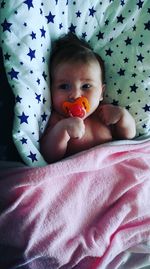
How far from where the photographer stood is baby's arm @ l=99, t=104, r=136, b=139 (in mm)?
1058

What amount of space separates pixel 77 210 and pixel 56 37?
477 millimetres

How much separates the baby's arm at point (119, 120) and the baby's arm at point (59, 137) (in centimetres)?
16

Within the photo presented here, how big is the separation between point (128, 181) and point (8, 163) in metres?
0.31

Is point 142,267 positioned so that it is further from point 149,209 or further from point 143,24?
point 143,24

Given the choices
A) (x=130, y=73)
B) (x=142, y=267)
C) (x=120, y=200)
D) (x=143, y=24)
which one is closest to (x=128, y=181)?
(x=120, y=200)

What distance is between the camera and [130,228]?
0.92 m

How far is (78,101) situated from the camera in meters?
1.00

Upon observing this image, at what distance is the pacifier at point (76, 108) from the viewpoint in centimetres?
99

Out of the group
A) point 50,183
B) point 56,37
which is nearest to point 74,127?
point 50,183

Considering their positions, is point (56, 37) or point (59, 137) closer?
point (59, 137)

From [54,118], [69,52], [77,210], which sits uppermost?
[69,52]

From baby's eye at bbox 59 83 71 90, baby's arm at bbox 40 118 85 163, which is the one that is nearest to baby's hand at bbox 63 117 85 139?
baby's arm at bbox 40 118 85 163

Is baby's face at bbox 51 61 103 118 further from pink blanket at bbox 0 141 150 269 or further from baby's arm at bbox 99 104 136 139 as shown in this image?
pink blanket at bbox 0 141 150 269

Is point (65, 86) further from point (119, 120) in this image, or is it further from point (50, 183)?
point (50, 183)
